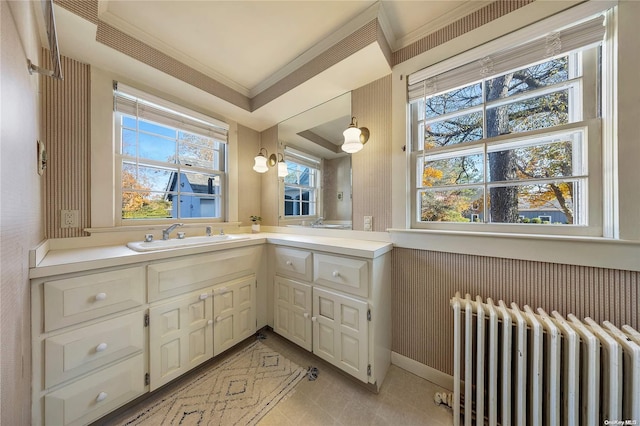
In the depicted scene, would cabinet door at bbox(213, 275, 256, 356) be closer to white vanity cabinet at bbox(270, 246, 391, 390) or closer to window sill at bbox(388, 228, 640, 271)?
white vanity cabinet at bbox(270, 246, 391, 390)

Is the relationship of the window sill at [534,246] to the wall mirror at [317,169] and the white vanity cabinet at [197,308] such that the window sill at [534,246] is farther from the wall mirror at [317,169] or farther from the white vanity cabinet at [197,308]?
the white vanity cabinet at [197,308]

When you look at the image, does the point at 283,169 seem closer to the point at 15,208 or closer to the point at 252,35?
the point at 252,35

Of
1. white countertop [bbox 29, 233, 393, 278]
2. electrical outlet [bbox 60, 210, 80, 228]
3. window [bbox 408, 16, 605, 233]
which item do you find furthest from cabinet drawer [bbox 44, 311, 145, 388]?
window [bbox 408, 16, 605, 233]

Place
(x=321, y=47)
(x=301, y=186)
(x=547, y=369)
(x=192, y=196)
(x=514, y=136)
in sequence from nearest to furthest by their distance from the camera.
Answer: (x=547, y=369) < (x=514, y=136) < (x=321, y=47) < (x=192, y=196) < (x=301, y=186)

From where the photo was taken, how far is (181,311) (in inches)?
54.3

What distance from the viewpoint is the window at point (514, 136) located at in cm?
109

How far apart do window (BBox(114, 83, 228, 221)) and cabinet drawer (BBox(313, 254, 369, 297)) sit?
137 centimetres

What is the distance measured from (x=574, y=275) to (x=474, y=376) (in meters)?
0.76

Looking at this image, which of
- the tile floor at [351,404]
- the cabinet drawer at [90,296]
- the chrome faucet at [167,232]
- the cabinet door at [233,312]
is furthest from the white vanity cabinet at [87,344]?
the chrome faucet at [167,232]

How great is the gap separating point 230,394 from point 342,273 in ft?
3.38

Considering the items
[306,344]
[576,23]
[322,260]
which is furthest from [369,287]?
[576,23]

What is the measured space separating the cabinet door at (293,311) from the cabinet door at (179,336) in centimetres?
51

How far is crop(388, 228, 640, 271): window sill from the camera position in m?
0.96

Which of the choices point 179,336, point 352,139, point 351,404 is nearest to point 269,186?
point 352,139
